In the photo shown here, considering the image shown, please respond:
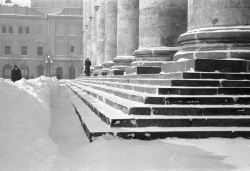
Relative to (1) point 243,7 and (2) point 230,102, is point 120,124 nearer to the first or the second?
(2) point 230,102

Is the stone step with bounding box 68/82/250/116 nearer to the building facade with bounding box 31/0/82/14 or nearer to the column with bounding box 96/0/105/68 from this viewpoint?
the column with bounding box 96/0/105/68

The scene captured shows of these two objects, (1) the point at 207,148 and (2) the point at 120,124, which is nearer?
(1) the point at 207,148

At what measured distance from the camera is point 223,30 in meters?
8.26

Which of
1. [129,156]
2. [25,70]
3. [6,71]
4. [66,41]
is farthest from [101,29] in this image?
[66,41]

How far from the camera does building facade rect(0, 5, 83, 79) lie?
2803 inches

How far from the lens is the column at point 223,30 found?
820 cm

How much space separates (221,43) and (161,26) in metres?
3.90

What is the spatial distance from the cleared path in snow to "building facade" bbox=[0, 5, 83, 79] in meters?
65.8

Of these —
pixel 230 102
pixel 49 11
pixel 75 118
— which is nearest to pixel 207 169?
pixel 230 102

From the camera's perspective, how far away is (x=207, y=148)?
5254 millimetres

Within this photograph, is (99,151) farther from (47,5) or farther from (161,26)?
(47,5)

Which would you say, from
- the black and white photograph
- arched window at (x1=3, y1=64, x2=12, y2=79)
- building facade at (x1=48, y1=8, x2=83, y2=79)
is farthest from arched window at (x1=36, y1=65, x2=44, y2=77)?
the black and white photograph

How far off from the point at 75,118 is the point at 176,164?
437cm

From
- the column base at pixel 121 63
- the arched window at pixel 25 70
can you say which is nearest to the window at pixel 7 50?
the arched window at pixel 25 70
